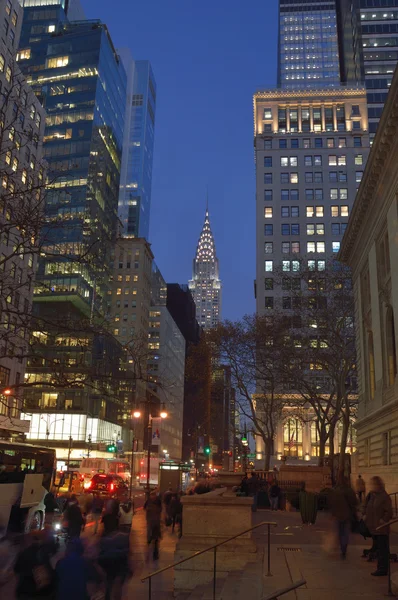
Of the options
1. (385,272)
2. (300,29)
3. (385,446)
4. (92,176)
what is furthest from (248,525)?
(300,29)

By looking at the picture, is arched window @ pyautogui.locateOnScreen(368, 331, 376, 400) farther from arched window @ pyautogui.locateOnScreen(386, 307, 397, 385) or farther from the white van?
the white van

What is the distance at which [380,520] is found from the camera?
10984 millimetres

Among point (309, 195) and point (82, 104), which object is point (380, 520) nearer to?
point (309, 195)

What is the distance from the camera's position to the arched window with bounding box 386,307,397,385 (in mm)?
29928

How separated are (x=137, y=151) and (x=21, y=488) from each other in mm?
159132

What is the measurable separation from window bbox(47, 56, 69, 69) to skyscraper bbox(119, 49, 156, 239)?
49227mm

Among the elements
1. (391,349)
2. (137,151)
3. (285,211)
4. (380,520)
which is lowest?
(380,520)

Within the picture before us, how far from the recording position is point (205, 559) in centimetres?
1159

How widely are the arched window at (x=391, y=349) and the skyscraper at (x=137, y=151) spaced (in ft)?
439

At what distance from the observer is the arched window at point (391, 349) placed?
29928 millimetres

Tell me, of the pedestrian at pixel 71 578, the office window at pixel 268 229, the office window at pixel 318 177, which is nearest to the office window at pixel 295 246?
the office window at pixel 268 229

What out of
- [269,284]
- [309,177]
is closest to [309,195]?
[309,177]

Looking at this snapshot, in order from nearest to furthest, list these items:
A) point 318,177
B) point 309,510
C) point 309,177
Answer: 1. point 309,510
2. point 309,177
3. point 318,177

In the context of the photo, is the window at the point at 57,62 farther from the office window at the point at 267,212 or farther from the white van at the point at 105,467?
the white van at the point at 105,467
